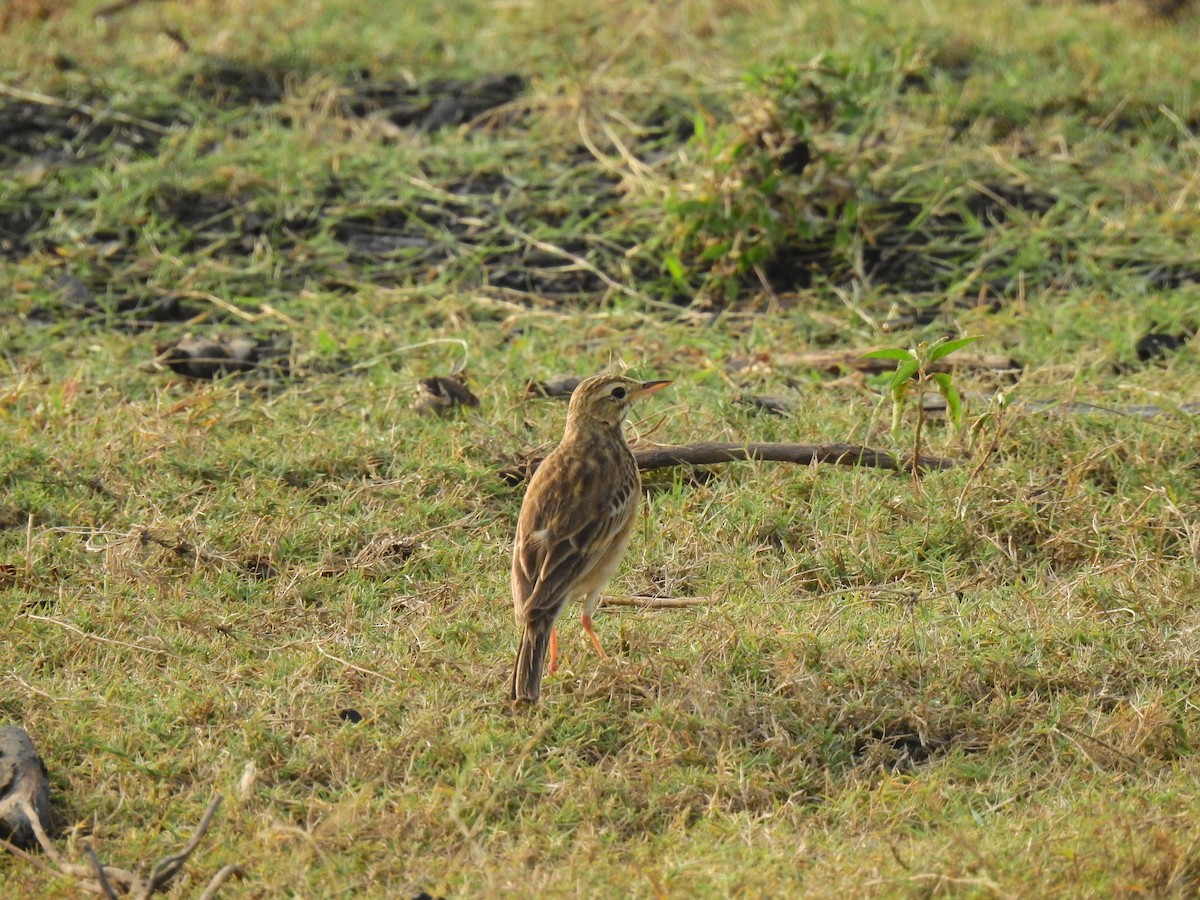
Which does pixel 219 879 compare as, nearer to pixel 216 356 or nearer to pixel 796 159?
pixel 216 356

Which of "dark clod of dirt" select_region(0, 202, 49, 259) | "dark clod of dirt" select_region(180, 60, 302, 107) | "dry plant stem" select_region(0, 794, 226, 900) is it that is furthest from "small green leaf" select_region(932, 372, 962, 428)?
"dark clod of dirt" select_region(180, 60, 302, 107)

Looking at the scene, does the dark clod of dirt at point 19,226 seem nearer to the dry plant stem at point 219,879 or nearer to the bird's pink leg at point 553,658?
the bird's pink leg at point 553,658

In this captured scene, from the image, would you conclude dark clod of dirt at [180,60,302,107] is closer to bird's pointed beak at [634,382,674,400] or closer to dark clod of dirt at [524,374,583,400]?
dark clod of dirt at [524,374,583,400]

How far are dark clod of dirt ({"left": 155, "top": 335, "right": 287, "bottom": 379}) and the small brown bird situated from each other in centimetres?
244

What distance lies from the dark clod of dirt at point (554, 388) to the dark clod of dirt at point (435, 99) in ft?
11.4

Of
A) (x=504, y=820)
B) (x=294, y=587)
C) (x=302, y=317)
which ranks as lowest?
(x=302, y=317)

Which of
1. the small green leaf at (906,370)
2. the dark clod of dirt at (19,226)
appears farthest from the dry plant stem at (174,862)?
the dark clod of dirt at (19,226)

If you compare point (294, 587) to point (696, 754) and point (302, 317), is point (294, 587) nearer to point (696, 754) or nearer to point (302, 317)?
point (696, 754)

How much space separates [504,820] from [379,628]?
1235 mm

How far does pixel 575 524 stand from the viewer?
17.3 feet

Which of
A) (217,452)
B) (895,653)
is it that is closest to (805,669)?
(895,653)

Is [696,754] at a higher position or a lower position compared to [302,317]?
higher

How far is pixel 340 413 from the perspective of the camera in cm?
730

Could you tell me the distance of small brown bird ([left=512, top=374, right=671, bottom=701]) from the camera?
16.3ft
